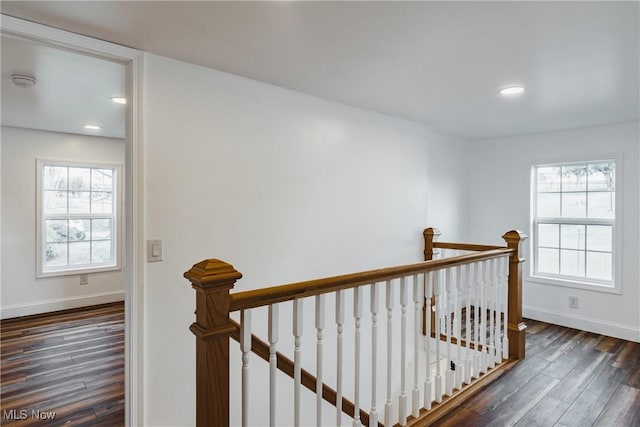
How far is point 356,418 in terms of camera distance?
157cm

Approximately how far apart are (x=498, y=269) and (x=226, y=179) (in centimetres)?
209

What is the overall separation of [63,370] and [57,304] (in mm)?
1952

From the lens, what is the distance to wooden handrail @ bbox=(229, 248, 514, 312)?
1.22m

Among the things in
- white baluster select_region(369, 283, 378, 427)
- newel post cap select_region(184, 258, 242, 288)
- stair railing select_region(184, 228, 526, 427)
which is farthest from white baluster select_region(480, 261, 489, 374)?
newel post cap select_region(184, 258, 242, 288)

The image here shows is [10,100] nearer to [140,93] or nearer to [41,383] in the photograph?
[140,93]

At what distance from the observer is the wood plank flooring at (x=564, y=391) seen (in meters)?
2.05

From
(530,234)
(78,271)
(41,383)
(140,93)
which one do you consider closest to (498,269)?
(530,234)

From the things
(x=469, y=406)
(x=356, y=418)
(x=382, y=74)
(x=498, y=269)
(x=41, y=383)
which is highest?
(x=382, y=74)

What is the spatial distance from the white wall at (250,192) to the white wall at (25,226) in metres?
3.44

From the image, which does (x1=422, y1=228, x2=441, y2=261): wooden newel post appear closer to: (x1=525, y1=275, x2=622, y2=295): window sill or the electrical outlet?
(x1=525, y1=275, x2=622, y2=295): window sill

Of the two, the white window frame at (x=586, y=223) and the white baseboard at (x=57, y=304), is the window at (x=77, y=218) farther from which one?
the white window frame at (x=586, y=223)

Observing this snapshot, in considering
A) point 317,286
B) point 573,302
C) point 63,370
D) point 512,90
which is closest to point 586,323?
point 573,302

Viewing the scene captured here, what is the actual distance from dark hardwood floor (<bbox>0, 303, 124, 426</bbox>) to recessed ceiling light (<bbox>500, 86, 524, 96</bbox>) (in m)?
3.55

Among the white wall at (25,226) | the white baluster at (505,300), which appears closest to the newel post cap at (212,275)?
the white baluster at (505,300)
